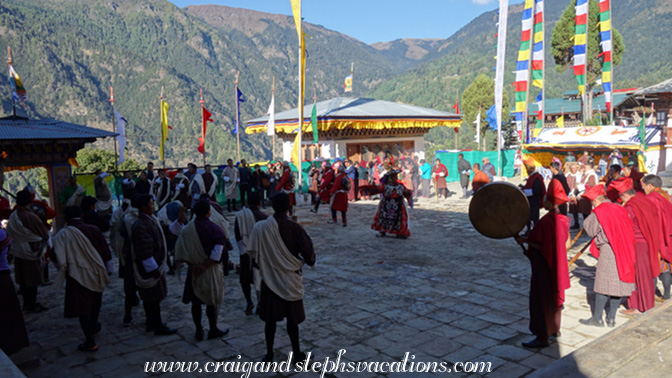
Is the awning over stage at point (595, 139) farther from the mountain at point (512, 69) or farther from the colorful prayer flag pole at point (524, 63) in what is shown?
the mountain at point (512, 69)

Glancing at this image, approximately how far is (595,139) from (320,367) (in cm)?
1782

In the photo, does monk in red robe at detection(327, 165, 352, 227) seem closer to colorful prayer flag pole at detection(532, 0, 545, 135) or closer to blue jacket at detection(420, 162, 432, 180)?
blue jacket at detection(420, 162, 432, 180)

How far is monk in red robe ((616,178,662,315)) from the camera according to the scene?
586 centimetres

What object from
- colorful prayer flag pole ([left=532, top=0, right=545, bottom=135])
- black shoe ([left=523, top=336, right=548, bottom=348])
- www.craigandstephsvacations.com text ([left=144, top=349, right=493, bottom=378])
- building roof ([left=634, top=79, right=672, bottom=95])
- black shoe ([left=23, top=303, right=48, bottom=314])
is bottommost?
www.craigandstephsvacations.com text ([left=144, top=349, right=493, bottom=378])

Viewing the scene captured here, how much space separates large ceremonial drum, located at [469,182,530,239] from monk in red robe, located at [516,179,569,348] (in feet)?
1.03

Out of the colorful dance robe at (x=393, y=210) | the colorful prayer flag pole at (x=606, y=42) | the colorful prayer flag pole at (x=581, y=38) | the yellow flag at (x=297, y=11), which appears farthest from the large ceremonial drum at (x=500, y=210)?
the colorful prayer flag pole at (x=606, y=42)

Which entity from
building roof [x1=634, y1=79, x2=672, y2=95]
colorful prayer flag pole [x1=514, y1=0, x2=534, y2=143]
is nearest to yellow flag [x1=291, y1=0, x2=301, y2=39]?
colorful prayer flag pole [x1=514, y1=0, x2=534, y2=143]

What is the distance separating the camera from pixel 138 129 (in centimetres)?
8531

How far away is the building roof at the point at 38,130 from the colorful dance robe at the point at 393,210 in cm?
679

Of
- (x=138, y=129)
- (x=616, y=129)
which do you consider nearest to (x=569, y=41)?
(x=616, y=129)

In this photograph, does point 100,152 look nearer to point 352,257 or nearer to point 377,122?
point 377,122

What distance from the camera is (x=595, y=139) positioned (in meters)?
19.0

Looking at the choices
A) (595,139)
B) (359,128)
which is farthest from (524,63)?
(359,128)

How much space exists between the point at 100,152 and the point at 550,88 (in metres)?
77.4
